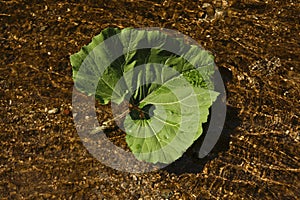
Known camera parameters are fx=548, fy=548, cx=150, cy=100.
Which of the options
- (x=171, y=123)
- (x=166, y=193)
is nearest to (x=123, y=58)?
(x=171, y=123)

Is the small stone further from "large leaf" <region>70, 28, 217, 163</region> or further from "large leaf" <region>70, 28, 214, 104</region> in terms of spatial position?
"large leaf" <region>70, 28, 214, 104</region>

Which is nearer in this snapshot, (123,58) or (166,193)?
(123,58)

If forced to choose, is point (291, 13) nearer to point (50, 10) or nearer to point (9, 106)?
point (50, 10)

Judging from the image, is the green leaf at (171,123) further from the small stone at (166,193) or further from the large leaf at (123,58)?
the small stone at (166,193)

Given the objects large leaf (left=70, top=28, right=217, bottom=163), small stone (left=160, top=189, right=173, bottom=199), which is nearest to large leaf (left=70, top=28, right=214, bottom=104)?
large leaf (left=70, top=28, right=217, bottom=163)

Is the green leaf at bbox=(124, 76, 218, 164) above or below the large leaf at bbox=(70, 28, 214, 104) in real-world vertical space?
below

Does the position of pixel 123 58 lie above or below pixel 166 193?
above

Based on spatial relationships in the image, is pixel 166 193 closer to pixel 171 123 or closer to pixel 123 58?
pixel 171 123

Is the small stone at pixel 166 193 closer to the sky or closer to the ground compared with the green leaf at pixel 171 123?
closer to the ground

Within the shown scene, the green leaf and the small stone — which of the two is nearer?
the green leaf

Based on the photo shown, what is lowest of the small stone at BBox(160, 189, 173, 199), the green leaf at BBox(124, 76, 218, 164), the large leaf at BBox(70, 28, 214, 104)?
the small stone at BBox(160, 189, 173, 199)

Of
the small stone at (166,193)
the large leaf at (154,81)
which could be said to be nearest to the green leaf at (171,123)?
the large leaf at (154,81)
